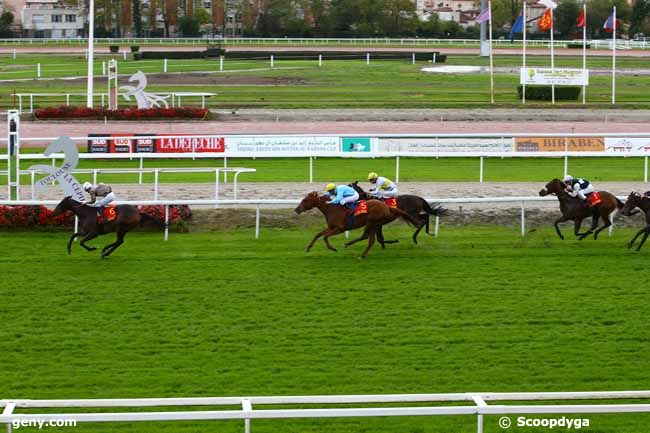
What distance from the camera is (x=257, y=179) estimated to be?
18.8 meters

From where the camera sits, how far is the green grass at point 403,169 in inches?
741

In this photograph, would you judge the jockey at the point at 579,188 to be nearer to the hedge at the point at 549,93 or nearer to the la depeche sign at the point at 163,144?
the la depeche sign at the point at 163,144

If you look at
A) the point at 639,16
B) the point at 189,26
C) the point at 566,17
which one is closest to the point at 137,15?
the point at 189,26

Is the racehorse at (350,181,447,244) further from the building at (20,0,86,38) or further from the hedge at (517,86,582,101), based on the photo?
the building at (20,0,86,38)

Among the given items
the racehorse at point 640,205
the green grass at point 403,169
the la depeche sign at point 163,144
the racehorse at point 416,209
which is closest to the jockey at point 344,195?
the racehorse at point 416,209

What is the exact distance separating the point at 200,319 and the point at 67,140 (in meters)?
4.28

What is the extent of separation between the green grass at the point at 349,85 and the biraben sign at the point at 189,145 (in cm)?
1251

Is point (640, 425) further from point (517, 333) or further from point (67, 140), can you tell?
point (67, 140)

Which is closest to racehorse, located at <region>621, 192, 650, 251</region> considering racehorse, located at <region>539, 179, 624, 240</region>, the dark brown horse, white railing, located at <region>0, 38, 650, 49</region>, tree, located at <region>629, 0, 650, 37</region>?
racehorse, located at <region>539, 179, 624, 240</region>

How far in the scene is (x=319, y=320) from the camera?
1045 centimetres

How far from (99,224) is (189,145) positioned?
7.30 meters

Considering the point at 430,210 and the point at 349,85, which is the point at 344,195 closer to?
the point at 430,210

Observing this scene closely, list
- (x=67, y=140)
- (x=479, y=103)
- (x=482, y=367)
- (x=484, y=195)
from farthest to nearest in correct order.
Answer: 1. (x=479, y=103)
2. (x=484, y=195)
3. (x=67, y=140)
4. (x=482, y=367)

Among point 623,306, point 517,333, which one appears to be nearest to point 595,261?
point 623,306
